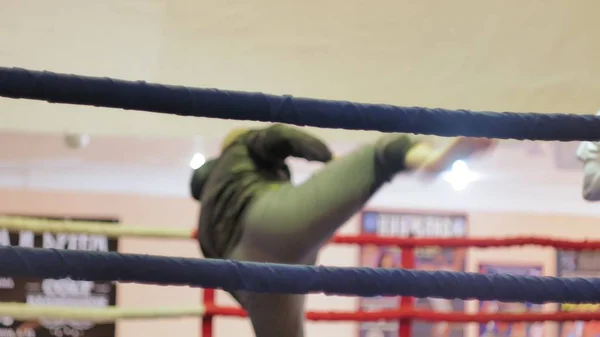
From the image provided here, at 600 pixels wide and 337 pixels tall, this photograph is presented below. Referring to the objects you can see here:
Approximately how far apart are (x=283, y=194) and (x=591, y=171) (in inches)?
20.7

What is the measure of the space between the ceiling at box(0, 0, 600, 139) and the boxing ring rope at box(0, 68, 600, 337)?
1.03 meters

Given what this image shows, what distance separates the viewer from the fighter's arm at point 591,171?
1202 mm

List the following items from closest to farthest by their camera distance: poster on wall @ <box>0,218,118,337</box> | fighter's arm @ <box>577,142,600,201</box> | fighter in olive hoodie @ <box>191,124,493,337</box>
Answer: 1. fighter in olive hoodie @ <box>191,124,493,337</box>
2. fighter's arm @ <box>577,142,600,201</box>
3. poster on wall @ <box>0,218,118,337</box>

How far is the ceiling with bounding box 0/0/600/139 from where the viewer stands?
1.80 meters

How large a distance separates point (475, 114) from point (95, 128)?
1427 millimetres

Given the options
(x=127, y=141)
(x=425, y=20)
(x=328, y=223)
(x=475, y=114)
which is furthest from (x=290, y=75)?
(x=127, y=141)

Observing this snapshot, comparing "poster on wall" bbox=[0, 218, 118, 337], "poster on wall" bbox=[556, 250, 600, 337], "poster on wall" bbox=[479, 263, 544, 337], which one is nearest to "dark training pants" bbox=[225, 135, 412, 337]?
"poster on wall" bbox=[0, 218, 118, 337]

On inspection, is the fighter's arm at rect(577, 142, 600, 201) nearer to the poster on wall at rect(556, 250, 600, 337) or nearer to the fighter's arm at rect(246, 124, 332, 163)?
the fighter's arm at rect(246, 124, 332, 163)

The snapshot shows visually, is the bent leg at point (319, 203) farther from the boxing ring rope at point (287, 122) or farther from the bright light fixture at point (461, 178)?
the bright light fixture at point (461, 178)

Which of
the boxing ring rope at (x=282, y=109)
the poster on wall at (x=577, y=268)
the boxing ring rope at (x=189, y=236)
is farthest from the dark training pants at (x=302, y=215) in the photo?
the poster on wall at (x=577, y=268)

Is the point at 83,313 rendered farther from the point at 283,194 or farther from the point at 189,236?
the point at 283,194

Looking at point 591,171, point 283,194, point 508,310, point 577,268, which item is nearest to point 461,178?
point 508,310

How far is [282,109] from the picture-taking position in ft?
2.52

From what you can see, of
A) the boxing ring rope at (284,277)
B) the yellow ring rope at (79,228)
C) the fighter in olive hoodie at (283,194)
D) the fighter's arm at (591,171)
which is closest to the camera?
the boxing ring rope at (284,277)
